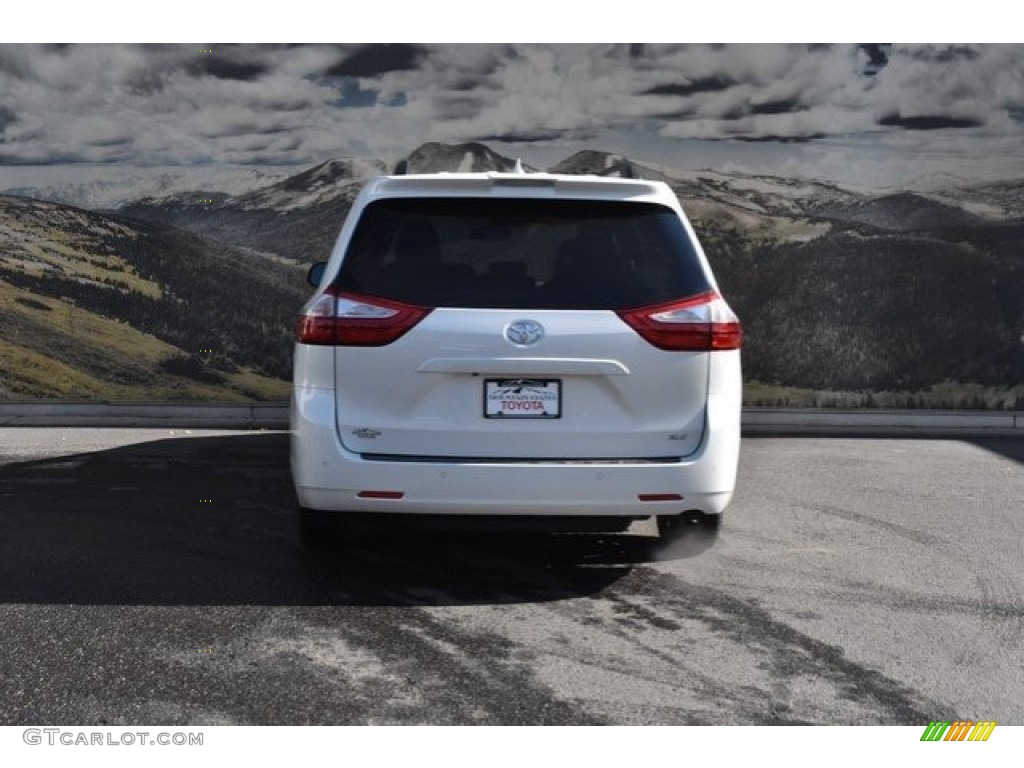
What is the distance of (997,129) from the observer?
11984 mm

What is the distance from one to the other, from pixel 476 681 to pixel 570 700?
1.22ft

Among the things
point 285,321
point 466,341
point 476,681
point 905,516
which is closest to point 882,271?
point 905,516

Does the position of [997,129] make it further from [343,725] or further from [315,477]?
[343,725]

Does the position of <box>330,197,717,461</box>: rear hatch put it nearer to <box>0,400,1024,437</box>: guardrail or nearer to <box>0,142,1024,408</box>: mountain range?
<box>0,142,1024,408</box>: mountain range

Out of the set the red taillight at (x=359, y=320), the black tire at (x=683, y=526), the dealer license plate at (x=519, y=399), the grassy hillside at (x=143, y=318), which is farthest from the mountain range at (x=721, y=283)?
the dealer license plate at (x=519, y=399)

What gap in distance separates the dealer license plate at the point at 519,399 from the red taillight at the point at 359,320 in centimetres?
42

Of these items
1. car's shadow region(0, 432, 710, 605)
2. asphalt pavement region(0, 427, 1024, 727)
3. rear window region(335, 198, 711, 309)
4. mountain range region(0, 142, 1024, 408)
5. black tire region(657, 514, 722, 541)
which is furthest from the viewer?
mountain range region(0, 142, 1024, 408)

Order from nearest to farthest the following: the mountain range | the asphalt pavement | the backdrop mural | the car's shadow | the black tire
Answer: the asphalt pavement → the car's shadow → the black tire → the backdrop mural → the mountain range

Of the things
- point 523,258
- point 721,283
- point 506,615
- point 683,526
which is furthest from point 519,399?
point 721,283

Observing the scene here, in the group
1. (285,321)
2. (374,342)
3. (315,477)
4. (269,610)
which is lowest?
(285,321)

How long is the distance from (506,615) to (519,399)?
2.91 ft

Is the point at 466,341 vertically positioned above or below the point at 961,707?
above
